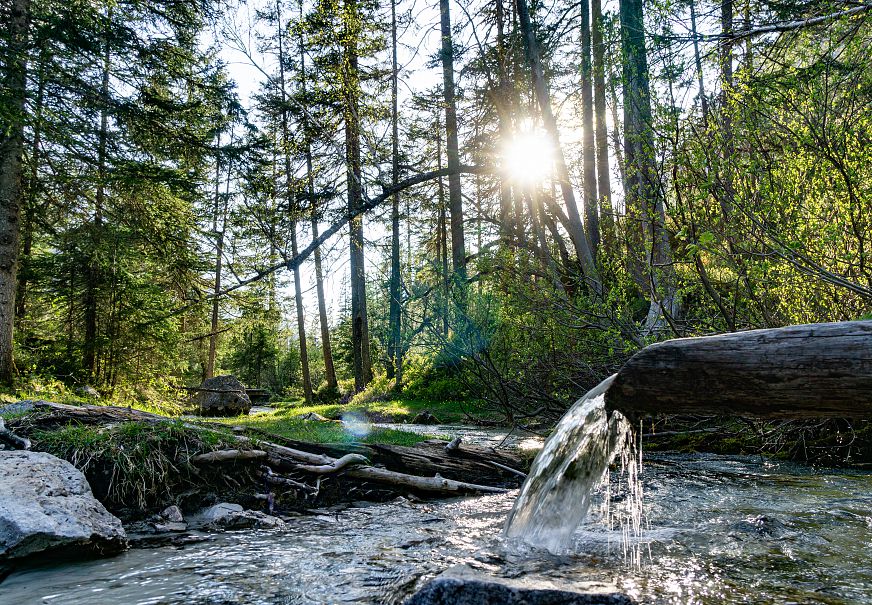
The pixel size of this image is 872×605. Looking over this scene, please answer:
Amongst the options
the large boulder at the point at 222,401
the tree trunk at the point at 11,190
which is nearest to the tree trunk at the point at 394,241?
the large boulder at the point at 222,401

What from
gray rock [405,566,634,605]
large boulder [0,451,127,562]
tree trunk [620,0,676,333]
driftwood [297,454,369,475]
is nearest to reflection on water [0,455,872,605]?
large boulder [0,451,127,562]

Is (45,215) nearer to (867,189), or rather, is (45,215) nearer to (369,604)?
(369,604)

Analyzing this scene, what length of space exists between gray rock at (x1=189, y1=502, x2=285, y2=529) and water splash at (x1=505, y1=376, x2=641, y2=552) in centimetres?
205

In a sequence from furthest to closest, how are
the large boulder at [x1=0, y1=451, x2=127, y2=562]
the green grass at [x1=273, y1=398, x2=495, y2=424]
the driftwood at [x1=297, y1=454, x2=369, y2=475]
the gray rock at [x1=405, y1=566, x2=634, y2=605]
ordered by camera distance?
the green grass at [x1=273, y1=398, x2=495, y2=424] < the driftwood at [x1=297, y1=454, x2=369, y2=475] < the large boulder at [x1=0, y1=451, x2=127, y2=562] < the gray rock at [x1=405, y1=566, x2=634, y2=605]

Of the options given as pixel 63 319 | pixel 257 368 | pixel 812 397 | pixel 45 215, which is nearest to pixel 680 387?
pixel 812 397

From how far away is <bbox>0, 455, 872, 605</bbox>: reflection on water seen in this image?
10.5 feet

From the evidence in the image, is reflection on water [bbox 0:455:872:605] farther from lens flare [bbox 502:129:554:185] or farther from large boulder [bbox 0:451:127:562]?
lens flare [bbox 502:129:554:185]

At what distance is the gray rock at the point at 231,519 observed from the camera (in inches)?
187

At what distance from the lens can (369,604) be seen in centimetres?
307

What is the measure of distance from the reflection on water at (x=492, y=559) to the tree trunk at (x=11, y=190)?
1095cm

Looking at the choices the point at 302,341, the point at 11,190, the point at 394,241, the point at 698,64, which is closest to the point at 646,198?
the point at 698,64

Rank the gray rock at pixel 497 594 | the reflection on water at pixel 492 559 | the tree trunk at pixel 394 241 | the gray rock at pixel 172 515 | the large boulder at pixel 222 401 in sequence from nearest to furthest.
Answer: the gray rock at pixel 497 594 < the reflection on water at pixel 492 559 < the gray rock at pixel 172 515 < the tree trunk at pixel 394 241 < the large boulder at pixel 222 401

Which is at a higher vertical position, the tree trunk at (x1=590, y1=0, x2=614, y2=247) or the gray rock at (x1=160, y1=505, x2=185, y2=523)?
the tree trunk at (x1=590, y1=0, x2=614, y2=247)

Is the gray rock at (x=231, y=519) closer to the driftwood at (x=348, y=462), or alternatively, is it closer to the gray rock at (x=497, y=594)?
the driftwood at (x=348, y=462)
